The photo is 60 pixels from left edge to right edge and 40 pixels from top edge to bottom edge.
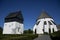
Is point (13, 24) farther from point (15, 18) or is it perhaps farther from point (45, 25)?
point (45, 25)

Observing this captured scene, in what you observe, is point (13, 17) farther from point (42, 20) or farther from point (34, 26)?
point (42, 20)

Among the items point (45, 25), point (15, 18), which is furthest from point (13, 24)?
point (45, 25)

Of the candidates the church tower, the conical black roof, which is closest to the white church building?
the church tower

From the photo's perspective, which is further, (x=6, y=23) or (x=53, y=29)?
(x=6, y=23)

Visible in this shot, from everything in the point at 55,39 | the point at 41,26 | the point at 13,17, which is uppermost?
the point at 13,17

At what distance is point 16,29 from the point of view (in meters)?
38.9

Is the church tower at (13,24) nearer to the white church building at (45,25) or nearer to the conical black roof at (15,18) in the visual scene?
the conical black roof at (15,18)

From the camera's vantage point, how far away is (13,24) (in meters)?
38.8

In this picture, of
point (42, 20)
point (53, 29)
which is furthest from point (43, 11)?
point (53, 29)

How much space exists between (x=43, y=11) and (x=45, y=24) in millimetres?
5649

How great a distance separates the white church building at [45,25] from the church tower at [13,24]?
7.28 meters

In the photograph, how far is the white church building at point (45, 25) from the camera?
114ft

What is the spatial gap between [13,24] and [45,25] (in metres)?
11.6

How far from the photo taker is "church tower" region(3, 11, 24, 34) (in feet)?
126
